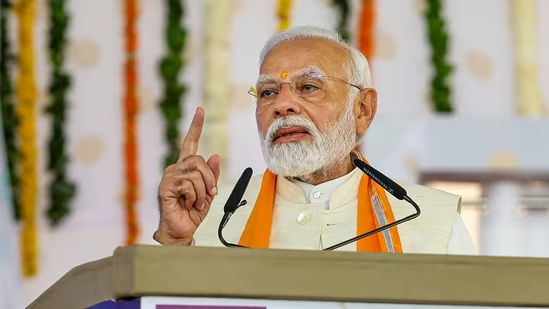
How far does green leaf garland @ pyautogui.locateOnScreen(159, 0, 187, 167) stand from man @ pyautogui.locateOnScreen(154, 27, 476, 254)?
219 cm

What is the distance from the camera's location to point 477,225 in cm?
554

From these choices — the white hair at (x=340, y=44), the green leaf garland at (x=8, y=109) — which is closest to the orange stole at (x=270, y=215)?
the white hair at (x=340, y=44)

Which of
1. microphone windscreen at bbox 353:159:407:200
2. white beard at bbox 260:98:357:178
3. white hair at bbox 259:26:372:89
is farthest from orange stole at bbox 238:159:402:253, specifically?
microphone windscreen at bbox 353:159:407:200

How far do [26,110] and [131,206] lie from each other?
768 mm

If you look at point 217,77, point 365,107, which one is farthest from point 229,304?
point 217,77

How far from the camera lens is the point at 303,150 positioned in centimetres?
346

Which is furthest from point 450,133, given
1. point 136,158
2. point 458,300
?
point 458,300

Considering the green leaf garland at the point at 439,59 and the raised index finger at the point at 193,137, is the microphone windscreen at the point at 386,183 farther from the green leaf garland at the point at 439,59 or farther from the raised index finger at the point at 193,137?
the green leaf garland at the point at 439,59

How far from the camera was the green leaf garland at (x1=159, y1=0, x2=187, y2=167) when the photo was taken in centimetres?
585

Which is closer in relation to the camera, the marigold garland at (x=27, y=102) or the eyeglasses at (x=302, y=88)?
the eyeglasses at (x=302, y=88)

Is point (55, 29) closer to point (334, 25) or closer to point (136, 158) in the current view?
point (136, 158)

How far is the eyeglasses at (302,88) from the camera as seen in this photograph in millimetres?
3488

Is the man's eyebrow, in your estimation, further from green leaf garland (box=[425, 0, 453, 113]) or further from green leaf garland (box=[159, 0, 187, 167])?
green leaf garland (box=[425, 0, 453, 113])

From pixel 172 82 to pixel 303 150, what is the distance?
2.52 metres
